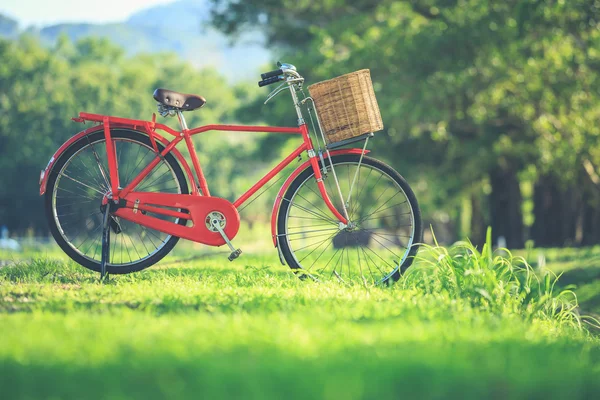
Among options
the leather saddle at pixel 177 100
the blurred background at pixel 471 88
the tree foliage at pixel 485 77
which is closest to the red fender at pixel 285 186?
the leather saddle at pixel 177 100

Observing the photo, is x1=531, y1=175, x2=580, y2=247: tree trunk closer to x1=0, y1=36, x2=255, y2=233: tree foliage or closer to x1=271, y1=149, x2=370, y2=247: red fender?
x1=271, y1=149, x2=370, y2=247: red fender

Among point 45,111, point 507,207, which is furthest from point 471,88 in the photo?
point 45,111

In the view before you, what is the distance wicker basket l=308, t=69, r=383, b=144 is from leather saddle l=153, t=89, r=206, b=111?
0.91 metres

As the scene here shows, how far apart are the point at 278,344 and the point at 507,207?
1978 centimetres

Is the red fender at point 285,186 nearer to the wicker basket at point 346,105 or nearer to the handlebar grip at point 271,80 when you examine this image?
the wicker basket at point 346,105

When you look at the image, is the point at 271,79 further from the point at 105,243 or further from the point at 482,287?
the point at 482,287

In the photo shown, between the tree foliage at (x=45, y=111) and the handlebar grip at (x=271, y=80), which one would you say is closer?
the handlebar grip at (x=271, y=80)

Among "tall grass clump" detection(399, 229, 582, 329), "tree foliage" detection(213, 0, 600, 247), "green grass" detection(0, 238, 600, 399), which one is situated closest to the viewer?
"green grass" detection(0, 238, 600, 399)

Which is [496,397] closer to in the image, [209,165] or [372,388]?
[372,388]

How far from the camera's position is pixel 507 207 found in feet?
72.2

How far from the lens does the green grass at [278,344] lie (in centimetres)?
282

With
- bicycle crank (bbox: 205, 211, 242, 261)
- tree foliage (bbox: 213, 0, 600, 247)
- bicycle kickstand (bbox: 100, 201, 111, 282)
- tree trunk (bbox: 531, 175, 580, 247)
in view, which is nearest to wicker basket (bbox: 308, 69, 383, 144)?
bicycle crank (bbox: 205, 211, 242, 261)

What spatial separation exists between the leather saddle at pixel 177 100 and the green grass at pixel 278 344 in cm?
136

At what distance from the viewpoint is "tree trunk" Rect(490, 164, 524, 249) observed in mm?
21859
